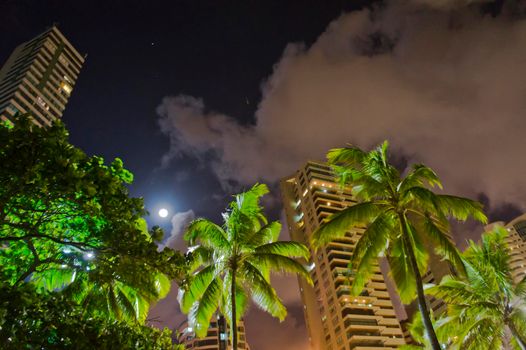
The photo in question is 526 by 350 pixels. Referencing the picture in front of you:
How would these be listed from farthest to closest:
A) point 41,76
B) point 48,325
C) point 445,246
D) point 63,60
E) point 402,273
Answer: point 63,60 < point 41,76 < point 402,273 < point 445,246 < point 48,325

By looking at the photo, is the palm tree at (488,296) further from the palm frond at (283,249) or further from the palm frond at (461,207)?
the palm frond at (283,249)

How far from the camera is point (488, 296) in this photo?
17.1 meters

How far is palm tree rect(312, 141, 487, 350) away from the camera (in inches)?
497

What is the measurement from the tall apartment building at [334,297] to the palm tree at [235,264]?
7178cm

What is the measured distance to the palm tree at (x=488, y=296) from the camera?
54.4 feet

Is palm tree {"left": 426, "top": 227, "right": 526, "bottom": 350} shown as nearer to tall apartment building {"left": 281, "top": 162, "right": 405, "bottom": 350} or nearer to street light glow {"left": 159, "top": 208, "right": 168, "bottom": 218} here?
street light glow {"left": 159, "top": 208, "right": 168, "bottom": 218}

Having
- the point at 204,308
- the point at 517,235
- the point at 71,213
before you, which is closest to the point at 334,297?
the point at 204,308

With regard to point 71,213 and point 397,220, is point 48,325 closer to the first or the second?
point 71,213

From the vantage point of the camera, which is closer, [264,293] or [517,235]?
[264,293]

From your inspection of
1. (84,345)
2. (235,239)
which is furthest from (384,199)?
(84,345)

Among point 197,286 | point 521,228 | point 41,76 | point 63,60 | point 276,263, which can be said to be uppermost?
point 63,60

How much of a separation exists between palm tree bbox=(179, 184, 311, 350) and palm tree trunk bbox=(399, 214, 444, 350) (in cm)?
409

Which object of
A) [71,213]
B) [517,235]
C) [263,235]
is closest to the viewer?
[71,213]

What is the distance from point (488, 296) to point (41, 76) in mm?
99535
